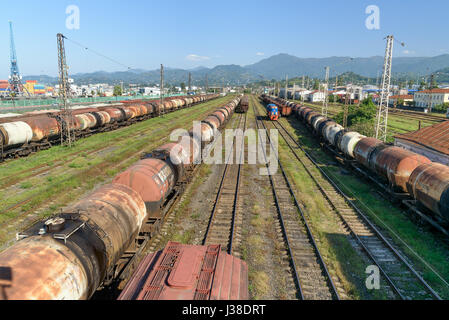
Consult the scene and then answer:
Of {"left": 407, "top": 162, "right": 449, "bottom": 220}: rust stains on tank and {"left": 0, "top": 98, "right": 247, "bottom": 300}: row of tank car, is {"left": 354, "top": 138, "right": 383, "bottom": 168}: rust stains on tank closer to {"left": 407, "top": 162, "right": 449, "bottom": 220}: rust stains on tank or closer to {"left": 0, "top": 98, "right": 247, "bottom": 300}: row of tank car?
{"left": 407, "top": 162, "right": 449, "bottom": 220}: rust stains on tank

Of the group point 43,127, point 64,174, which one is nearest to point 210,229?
point 64,174

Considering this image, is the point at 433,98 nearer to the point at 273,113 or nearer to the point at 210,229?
the point at 273,113

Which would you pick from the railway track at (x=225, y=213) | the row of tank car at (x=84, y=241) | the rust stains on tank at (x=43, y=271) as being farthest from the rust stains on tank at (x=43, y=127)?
the rust stains on tank at (x=43, y=271)

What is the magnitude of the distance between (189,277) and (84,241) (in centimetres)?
325

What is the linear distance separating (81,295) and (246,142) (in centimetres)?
2969

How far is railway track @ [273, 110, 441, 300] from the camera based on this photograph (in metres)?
10.1

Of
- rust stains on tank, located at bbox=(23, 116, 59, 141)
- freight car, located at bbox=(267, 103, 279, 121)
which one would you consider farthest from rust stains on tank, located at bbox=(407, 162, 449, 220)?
freight car, located at bbox=(267, 103, 279, 121)

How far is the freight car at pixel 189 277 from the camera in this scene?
5.64 meters

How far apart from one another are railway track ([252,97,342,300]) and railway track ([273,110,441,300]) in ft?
7.42

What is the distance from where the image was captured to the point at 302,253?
12.2 m

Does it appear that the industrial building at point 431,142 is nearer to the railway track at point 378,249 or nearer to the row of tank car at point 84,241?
the railway track at point 378,249

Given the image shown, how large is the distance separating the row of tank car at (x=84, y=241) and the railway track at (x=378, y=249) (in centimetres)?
909
